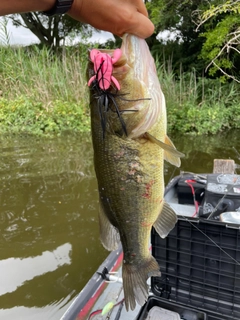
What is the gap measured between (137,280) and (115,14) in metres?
1.20

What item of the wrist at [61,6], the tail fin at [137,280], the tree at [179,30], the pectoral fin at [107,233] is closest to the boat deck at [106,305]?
the tail fin at [137,280]

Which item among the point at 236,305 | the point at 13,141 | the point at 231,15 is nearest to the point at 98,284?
the point at 236,305

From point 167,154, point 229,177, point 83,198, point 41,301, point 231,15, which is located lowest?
point 41,301

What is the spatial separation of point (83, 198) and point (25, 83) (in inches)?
208

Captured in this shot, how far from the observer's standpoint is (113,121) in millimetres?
1474

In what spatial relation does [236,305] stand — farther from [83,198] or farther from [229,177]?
[83,198]

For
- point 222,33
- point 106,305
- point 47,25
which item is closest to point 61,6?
point 106,305

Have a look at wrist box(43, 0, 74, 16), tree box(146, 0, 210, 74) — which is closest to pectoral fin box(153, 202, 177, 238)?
wrist box(43, 0, 74, 16)

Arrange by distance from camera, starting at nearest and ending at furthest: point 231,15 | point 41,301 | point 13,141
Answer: point 41,301
point 13,141
point 231,15

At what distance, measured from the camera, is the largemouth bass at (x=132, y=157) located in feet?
4.73

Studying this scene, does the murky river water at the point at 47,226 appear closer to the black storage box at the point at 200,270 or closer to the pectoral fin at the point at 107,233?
the black storage box at the point at 200,270

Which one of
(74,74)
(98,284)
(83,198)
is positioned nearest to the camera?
(98,284)

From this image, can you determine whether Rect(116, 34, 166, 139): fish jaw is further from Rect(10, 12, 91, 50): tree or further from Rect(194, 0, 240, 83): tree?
Rect(10, 12, 91, 50): tree

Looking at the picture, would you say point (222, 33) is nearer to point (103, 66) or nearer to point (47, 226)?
point (47, 226)
